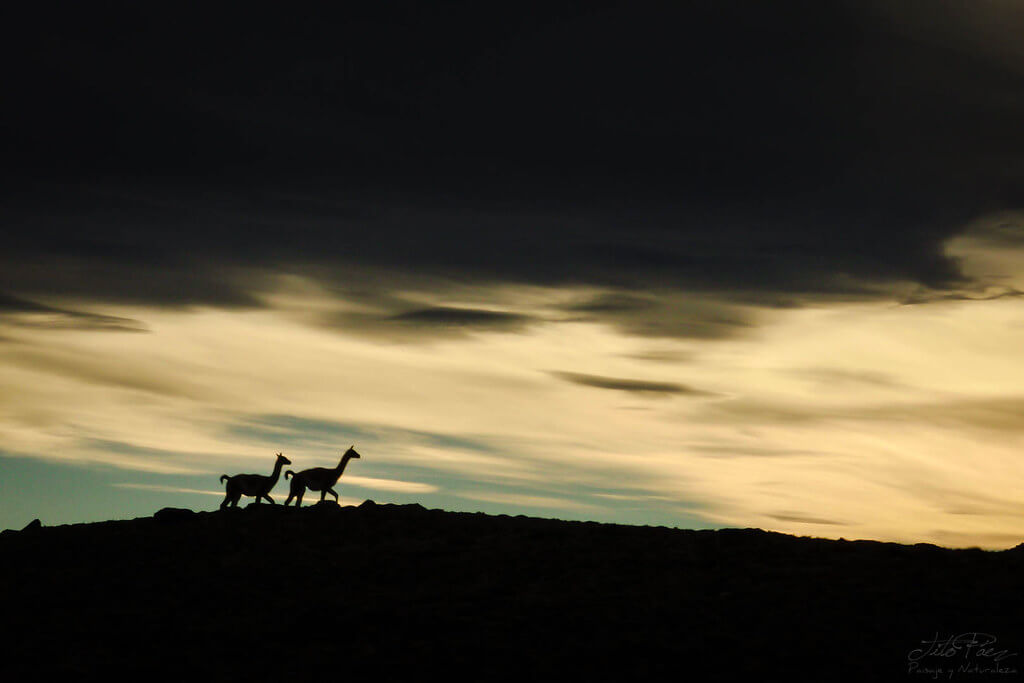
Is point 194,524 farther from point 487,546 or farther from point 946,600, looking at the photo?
point 946,600

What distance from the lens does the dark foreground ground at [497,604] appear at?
26359 millimetres

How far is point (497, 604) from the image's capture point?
3156 cm

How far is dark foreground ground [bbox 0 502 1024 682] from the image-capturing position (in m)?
26.4

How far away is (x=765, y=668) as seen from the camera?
2512cm
